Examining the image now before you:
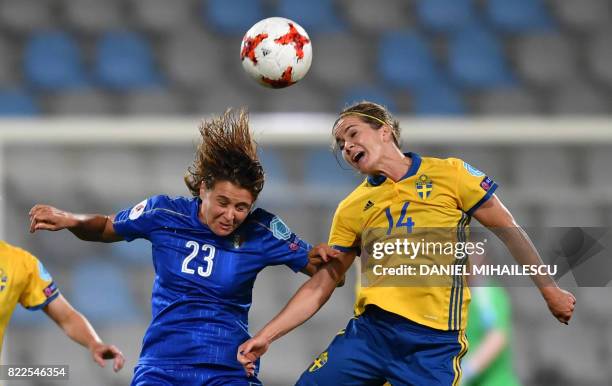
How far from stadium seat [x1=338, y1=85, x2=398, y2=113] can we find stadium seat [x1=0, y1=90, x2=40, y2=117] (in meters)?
2.08

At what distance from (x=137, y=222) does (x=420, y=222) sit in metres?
1.01

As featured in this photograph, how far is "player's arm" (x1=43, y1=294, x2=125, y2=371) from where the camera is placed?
3.56 meters

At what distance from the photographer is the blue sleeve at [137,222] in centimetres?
363

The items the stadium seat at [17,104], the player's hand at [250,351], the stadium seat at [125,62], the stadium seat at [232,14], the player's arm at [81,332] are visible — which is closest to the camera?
the player's hand at [250,351]

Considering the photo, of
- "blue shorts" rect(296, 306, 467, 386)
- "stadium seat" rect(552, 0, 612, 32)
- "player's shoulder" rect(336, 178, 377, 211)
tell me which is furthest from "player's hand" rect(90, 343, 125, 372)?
"stadium seat" rect(552, 0, 612, 32)

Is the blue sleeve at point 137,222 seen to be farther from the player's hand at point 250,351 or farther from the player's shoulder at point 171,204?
the player's hand at point 250,351

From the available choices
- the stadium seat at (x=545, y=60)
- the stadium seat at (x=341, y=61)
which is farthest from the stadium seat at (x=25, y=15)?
the stadium seat at (x=545, y=60)

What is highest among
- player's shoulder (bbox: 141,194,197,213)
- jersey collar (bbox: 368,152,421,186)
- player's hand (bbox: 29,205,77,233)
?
jersey collar (bbox: 368,152,421,186)

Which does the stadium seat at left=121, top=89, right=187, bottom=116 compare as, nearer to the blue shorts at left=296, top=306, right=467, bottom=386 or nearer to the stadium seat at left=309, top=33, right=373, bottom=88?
the stadium seat at left=309, top=33, right=373, bottom=88

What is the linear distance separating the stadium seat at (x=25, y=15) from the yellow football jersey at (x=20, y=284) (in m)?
3.96

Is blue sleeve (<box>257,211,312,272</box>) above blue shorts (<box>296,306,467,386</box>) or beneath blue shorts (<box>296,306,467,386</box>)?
above

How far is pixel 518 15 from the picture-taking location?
7523 millimetres

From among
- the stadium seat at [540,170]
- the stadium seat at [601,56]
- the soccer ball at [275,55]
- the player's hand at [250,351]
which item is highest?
the stadium seat at [601,56]

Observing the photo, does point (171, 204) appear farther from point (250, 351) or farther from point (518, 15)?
point (518, 15)
